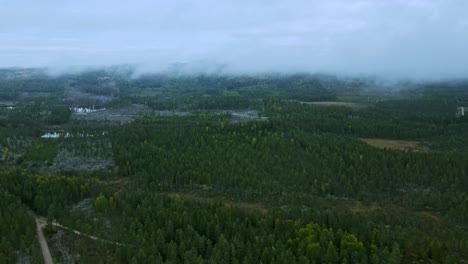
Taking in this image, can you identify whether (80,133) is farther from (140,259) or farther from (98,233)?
(140,259)

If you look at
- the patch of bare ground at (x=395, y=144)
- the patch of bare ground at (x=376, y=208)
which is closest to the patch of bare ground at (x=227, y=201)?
the patch of bare ground at (x=376, y=208)

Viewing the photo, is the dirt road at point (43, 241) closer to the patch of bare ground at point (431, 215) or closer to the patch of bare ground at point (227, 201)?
the patch of bare ground at point (227, 201)

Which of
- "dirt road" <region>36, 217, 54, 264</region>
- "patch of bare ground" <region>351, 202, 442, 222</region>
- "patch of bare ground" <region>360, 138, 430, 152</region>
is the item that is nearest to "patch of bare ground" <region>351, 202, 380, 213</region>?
"patch of bare ground" <region>351, 202, 442, 222</region>

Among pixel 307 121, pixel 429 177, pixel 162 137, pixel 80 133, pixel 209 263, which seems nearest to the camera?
pixel 209 263

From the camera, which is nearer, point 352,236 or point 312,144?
point 352,236

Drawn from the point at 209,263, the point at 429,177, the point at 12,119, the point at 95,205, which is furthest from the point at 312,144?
the point at 12,119

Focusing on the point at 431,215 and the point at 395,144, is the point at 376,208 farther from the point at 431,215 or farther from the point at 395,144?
the point at 395,144

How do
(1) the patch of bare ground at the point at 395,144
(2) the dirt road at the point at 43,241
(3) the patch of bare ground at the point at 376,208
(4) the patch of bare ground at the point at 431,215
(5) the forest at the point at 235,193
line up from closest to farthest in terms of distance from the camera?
1. (5) the forest at the point at 235,193
2. (2) the dirt road at the point at 43,241
3. (4) the patch of bare ground at the point at 431,215
4. (3) the patch of bare ground at the point at 376,208
5. (1) the patch of bare ground at the point at 395,144
